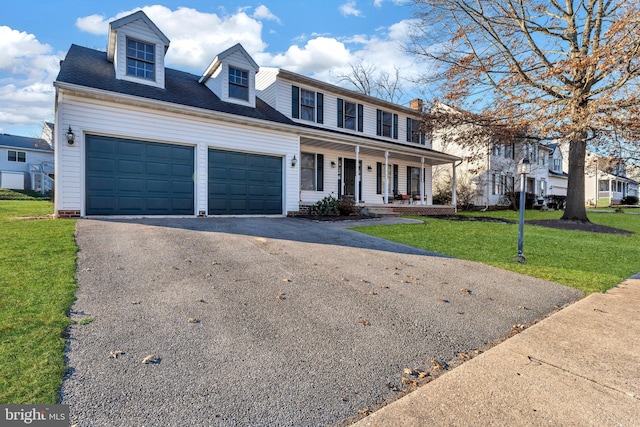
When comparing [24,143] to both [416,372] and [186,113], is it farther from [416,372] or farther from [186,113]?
[416,372]

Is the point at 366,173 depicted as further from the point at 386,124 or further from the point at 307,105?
the point at 307,105

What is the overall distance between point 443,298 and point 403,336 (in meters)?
1.30

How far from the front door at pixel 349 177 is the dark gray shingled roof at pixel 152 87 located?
4.07 m

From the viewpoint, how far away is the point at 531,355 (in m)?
2.72

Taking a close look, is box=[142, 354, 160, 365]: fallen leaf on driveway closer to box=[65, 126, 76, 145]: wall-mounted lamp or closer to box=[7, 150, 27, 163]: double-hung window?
box=[65, 126, 76, 145]: wall-mounted lamp

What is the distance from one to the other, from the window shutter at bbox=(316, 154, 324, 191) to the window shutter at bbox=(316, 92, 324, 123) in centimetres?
176

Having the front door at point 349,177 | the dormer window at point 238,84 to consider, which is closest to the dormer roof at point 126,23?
the dormer window at point 238,84

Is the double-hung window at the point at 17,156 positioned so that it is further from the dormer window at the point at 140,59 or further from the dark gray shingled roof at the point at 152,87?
the dormer window at the point at 140,59

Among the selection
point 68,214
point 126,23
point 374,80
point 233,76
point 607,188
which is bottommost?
point 68,214

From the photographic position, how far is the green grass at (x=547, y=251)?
547cm

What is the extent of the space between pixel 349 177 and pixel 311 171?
232 centimetres

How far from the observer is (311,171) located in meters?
15.3

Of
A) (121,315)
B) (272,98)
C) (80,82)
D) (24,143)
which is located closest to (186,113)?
(80,82)

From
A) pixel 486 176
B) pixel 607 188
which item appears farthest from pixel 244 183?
pixel 607 188
